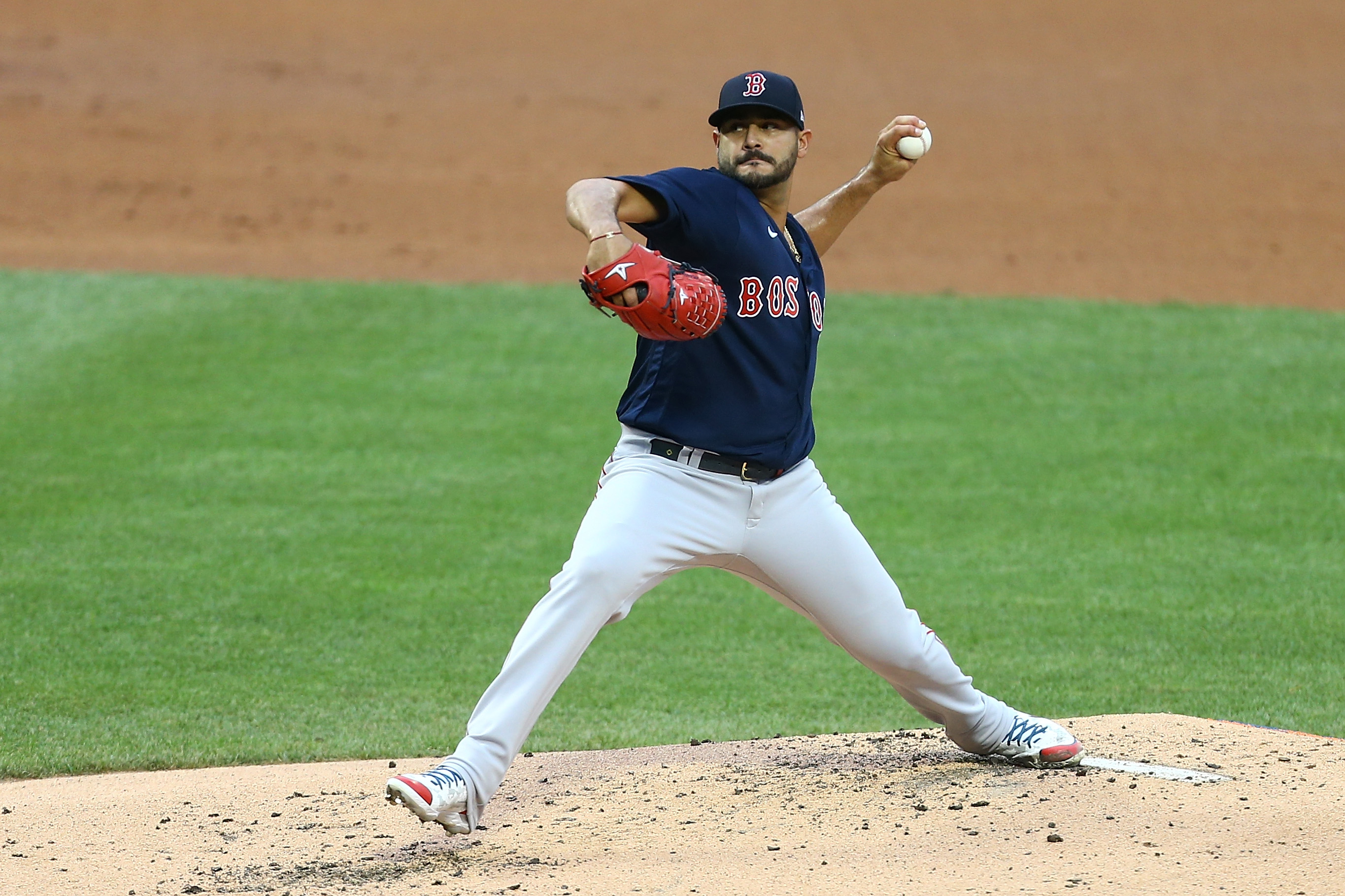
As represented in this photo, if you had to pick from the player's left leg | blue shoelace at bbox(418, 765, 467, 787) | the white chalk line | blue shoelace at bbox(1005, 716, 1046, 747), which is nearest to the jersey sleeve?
the player's left leg

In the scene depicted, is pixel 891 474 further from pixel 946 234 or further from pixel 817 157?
pixel 817 157

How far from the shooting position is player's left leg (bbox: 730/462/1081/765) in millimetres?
3836

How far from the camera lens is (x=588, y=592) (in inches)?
141

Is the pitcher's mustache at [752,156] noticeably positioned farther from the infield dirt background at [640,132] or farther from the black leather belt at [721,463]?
the infield dirt background at [640,132]

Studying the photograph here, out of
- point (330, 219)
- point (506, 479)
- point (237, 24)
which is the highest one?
Answer: point (237, 24)

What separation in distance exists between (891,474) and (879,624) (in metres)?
4.96

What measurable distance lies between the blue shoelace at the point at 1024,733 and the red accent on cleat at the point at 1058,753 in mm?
42

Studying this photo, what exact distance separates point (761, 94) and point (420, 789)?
1.84m

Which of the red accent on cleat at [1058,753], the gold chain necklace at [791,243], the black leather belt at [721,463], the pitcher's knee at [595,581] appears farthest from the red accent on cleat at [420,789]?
the red accent on cleat at [1058,753]

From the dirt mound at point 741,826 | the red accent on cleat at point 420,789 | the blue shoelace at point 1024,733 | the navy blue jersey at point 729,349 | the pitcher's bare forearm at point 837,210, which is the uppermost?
the pitcher's bare forearm at point 837,210

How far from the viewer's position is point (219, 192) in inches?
653

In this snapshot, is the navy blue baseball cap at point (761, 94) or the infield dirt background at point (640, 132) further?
the infield dirt background at point (640, 132)

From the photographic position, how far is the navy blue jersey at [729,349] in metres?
3.69

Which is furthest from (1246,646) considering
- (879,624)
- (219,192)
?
(219,192)
